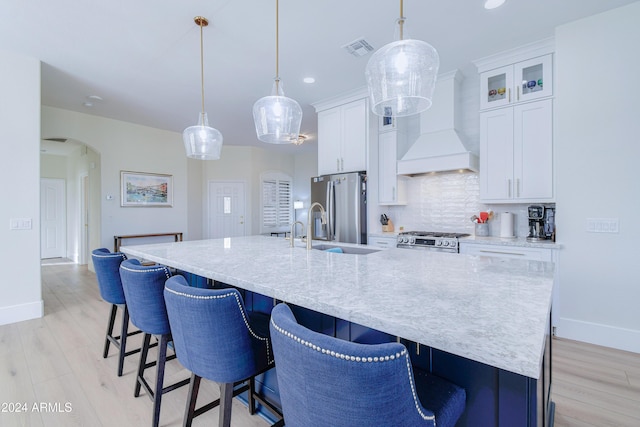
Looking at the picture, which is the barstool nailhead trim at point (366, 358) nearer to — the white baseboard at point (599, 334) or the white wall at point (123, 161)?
the white baseboard at point (599, 334)

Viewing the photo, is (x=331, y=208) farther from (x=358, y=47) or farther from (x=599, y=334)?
(x=599, y=334)

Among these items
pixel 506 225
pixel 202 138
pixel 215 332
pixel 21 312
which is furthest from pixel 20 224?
pixel 506 225

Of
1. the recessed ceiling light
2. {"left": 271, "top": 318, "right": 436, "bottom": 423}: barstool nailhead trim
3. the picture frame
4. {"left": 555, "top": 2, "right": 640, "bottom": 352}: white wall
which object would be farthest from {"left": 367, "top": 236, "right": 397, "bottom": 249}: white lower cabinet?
the picture frame

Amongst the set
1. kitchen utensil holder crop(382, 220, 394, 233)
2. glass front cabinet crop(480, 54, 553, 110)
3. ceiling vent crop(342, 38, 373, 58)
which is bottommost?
kitchen utensil holder crop(382, 220, 394, 233)

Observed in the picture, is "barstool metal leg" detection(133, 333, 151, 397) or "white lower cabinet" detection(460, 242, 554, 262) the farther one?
"white lower cabinet" detection(460, 242, 554, 262)

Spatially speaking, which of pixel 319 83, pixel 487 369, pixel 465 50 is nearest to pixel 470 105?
pixel 465 50

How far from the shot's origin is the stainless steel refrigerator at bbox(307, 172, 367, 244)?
13.2ft

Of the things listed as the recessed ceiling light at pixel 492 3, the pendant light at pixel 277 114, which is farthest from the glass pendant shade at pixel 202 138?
the recessed ceiling light at pixel 492 3

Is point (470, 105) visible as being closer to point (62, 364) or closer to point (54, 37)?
point (54, 37)

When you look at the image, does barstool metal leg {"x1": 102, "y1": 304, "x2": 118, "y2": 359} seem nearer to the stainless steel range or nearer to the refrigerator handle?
the refrigerator handle

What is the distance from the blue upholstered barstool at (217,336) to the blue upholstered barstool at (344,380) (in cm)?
43

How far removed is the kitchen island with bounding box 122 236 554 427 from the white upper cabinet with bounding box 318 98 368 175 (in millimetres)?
2642

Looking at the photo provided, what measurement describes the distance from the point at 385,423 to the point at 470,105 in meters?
4.05

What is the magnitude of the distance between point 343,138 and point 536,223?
2583 millimetres
